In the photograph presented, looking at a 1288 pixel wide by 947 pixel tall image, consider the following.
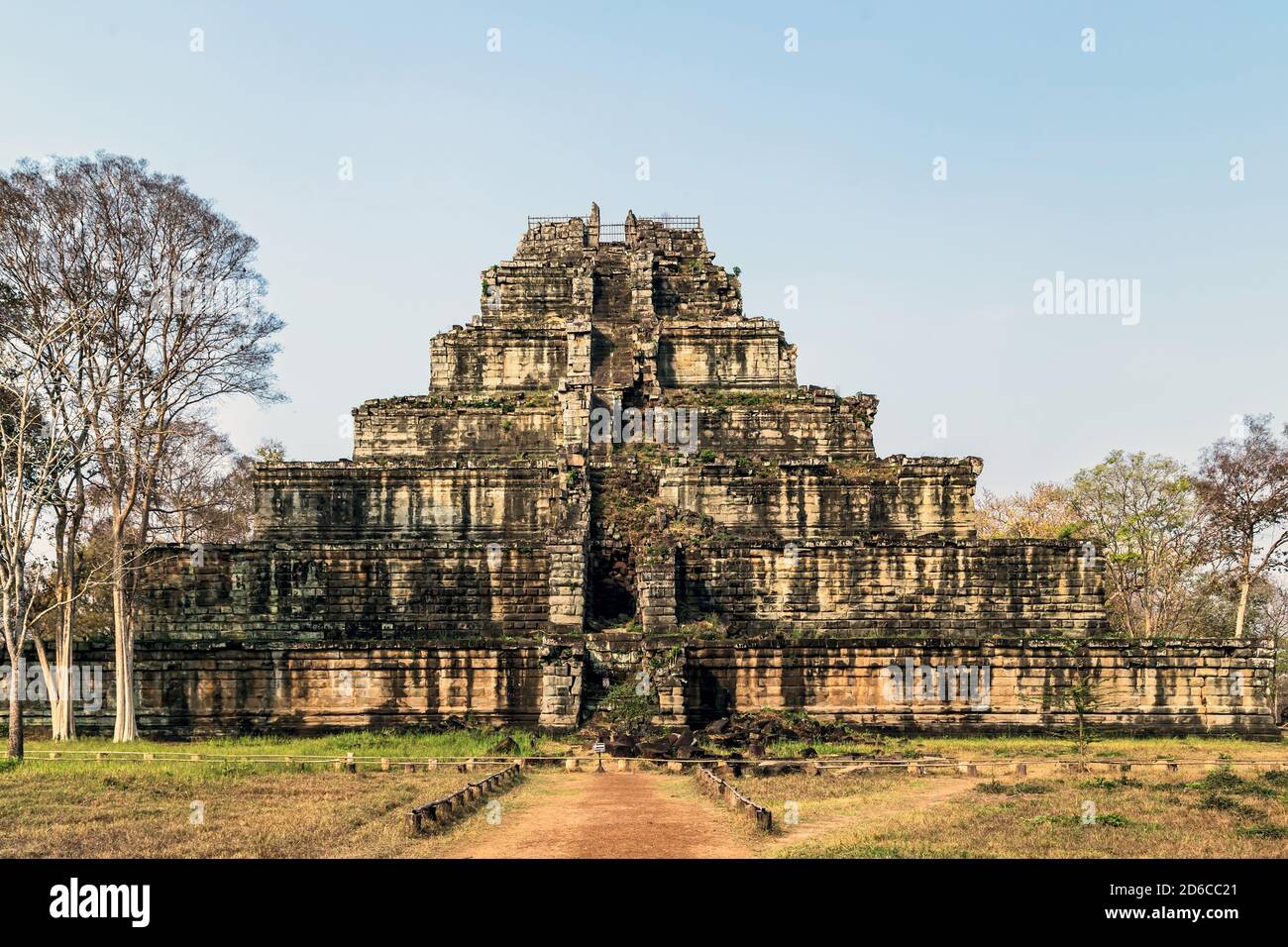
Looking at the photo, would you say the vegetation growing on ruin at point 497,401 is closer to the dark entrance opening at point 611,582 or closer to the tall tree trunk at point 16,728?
the dark entrance opening at point 611,582

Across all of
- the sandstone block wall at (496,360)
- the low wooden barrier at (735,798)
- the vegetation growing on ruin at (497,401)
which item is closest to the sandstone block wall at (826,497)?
the vegetation growing on ruin at (497,401)

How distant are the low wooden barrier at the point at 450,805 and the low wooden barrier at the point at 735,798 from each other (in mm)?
3468

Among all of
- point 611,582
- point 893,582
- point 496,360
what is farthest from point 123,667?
point 893,582

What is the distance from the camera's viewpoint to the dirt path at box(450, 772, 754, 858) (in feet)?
48.8

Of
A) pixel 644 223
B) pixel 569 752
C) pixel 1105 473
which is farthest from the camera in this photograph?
pixel 644 223

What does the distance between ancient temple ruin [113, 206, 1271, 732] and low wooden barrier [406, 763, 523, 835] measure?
304 inches

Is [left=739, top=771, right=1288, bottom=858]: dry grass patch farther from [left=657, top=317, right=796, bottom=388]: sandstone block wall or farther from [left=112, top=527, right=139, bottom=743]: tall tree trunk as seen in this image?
[left=657, top=317, right=796, bottom=388]: sandstone block wall

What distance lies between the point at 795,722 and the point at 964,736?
4278mm

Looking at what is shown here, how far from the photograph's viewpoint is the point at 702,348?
44469mm

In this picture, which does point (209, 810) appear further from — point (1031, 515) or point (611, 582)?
point (1031, 515)

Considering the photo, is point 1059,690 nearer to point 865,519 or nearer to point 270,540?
point 865,519

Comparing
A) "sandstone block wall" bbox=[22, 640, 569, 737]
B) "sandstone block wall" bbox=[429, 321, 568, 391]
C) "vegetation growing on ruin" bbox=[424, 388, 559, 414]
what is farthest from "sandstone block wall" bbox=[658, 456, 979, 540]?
"sandstone block wall" bbox=[22, 640, 569, 737]
